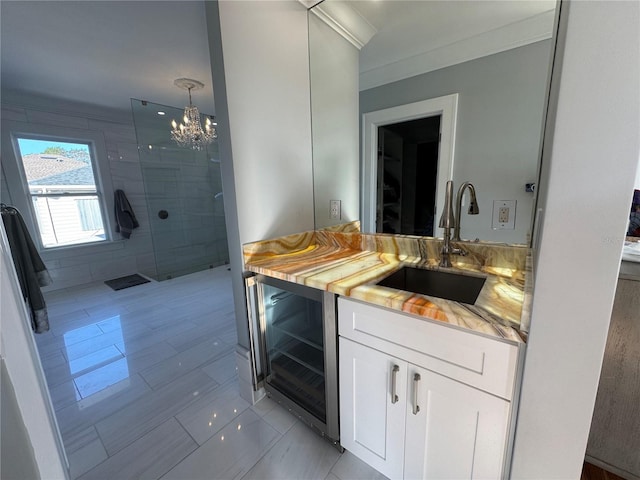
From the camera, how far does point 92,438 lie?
1369mm

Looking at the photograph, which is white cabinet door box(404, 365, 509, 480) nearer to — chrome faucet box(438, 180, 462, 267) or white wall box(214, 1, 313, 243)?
chrome faucet box(438, 180, 462, 267)

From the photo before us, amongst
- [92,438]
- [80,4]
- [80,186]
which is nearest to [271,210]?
[92,438]

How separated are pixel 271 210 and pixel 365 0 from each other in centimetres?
126

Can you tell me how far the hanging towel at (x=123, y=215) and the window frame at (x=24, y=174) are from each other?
10 centimetres

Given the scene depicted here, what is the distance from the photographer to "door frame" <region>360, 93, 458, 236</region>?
1280 millimetres

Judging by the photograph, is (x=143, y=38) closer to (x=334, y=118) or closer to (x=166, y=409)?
(x=334, y=118)

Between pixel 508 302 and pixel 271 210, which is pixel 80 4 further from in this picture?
pixel 508 302

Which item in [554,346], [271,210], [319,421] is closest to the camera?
[554,346]

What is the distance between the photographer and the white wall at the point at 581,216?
47 centimetres

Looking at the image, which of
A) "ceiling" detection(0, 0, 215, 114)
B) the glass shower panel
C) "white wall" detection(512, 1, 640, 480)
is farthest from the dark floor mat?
"white wall" detection(512, 1, 640, 480)

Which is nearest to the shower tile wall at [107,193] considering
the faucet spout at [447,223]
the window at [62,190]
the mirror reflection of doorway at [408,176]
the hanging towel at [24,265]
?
the window at [62,190]

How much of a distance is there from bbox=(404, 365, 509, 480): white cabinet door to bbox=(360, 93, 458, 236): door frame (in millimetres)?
784

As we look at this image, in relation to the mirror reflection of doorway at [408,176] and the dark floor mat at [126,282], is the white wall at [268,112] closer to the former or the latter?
the mirror reflection of doorway at [408,176]

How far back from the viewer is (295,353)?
1.49m
